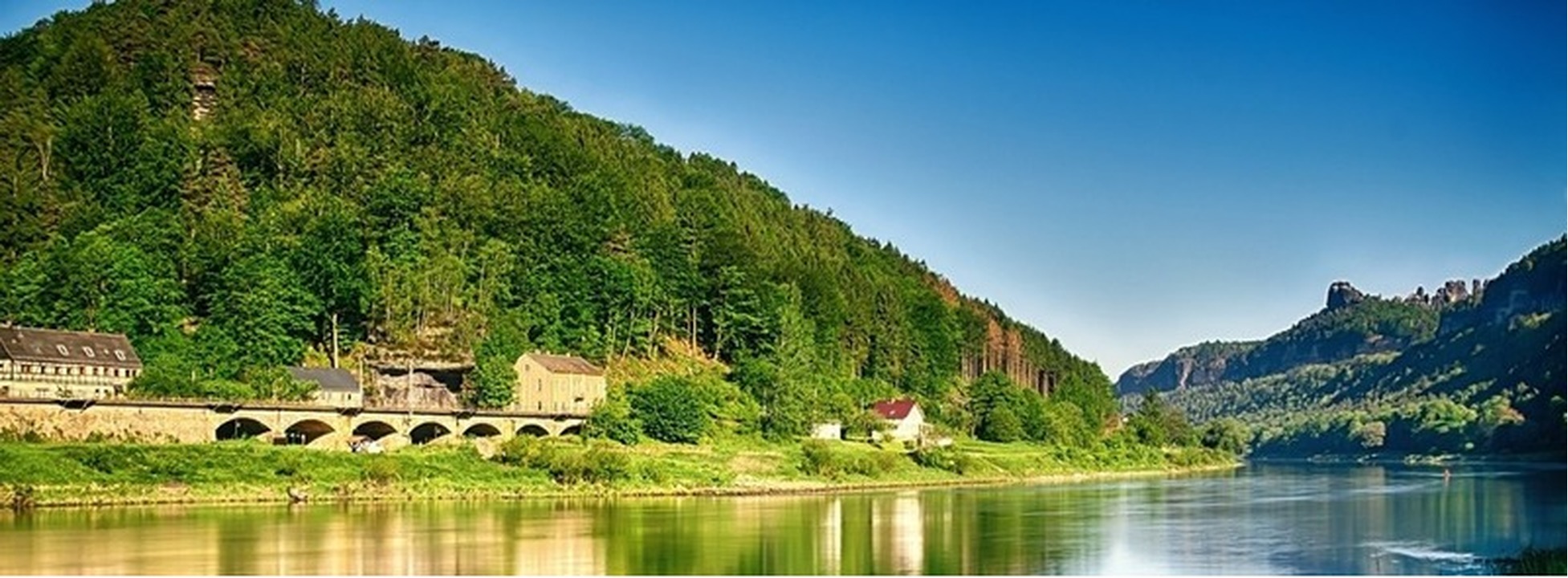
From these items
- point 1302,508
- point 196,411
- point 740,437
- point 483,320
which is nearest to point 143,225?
point 483,320

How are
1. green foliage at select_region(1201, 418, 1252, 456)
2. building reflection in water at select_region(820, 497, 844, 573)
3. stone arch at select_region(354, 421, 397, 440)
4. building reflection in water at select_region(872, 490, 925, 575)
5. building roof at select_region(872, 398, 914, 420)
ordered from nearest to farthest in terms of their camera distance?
1. building reflection in water at select_region(820, 497, 844, 573)
2. building reflection in water at select_region(872, 490, 925, 575)
3. stone arch at select_region(354, 421, 397, 440)
4. building roof at select_region(872, 398, 914, 420)
5. green foliage at select_region(1201, 418, 1252, 456)

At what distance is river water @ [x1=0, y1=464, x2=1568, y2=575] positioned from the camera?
2641cm

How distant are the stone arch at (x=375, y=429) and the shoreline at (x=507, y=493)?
585cm

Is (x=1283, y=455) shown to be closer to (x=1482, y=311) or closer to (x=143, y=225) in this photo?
(x=1482, y=311)

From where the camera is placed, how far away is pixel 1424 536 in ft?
115

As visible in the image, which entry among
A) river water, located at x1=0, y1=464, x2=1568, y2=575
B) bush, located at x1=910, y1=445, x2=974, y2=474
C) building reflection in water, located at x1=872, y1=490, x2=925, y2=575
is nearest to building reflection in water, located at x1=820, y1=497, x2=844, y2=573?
river water, located at x1=0, y1=464, x2=1568, y2=575

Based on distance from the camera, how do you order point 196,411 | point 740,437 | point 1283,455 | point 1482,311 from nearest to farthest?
1. point 196,411
2. point 740,437
3. point 1283,455
4. point 1482,311

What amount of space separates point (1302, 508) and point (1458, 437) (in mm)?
73834

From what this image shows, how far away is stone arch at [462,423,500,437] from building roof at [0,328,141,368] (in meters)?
10.1

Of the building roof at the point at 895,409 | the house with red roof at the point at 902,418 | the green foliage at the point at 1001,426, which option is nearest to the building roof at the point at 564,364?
the house with red roof at the point at 902,418

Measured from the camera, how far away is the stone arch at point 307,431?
4603cm

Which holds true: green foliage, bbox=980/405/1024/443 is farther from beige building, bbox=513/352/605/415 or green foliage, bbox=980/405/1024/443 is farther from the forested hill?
beige building, bbox=513/352/605/415

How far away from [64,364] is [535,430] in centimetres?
1442

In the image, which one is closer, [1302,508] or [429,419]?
[1302,508]
